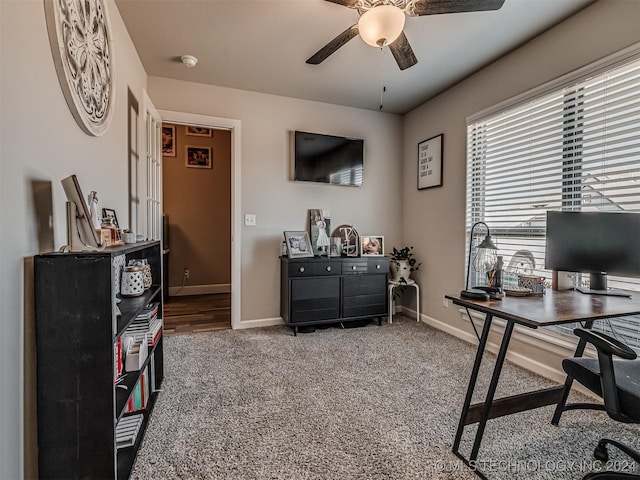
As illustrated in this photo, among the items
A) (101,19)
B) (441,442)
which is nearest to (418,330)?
(441,442)

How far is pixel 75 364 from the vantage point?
1.08 m

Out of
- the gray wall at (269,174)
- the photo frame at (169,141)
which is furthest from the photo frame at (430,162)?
the photo frame at (169,141)

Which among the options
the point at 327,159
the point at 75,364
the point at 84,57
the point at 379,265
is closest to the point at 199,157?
the point at 327,159

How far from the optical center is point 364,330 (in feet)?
11.1

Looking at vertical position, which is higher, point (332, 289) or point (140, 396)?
point (332, 289)

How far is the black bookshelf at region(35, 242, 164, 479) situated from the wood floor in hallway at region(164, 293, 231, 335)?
225 centimetres

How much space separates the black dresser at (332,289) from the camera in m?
3.22

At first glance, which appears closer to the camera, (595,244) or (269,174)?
(595,244)

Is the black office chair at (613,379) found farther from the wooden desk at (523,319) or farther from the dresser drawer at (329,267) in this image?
the dresser drawer at (329,267)

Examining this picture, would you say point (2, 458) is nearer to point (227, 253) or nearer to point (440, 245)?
point (440, 245)

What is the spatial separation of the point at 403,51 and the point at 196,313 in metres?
3.59

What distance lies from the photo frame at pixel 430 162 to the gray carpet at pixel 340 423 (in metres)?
1.82

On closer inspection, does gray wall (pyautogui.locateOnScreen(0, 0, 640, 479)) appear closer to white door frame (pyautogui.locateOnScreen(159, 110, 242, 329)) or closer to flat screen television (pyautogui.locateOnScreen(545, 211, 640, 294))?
white door frame (pyautogui.locateOnScreen(159, 110, 242, 329))

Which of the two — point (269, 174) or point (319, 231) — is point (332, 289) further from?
point (269, 174)
